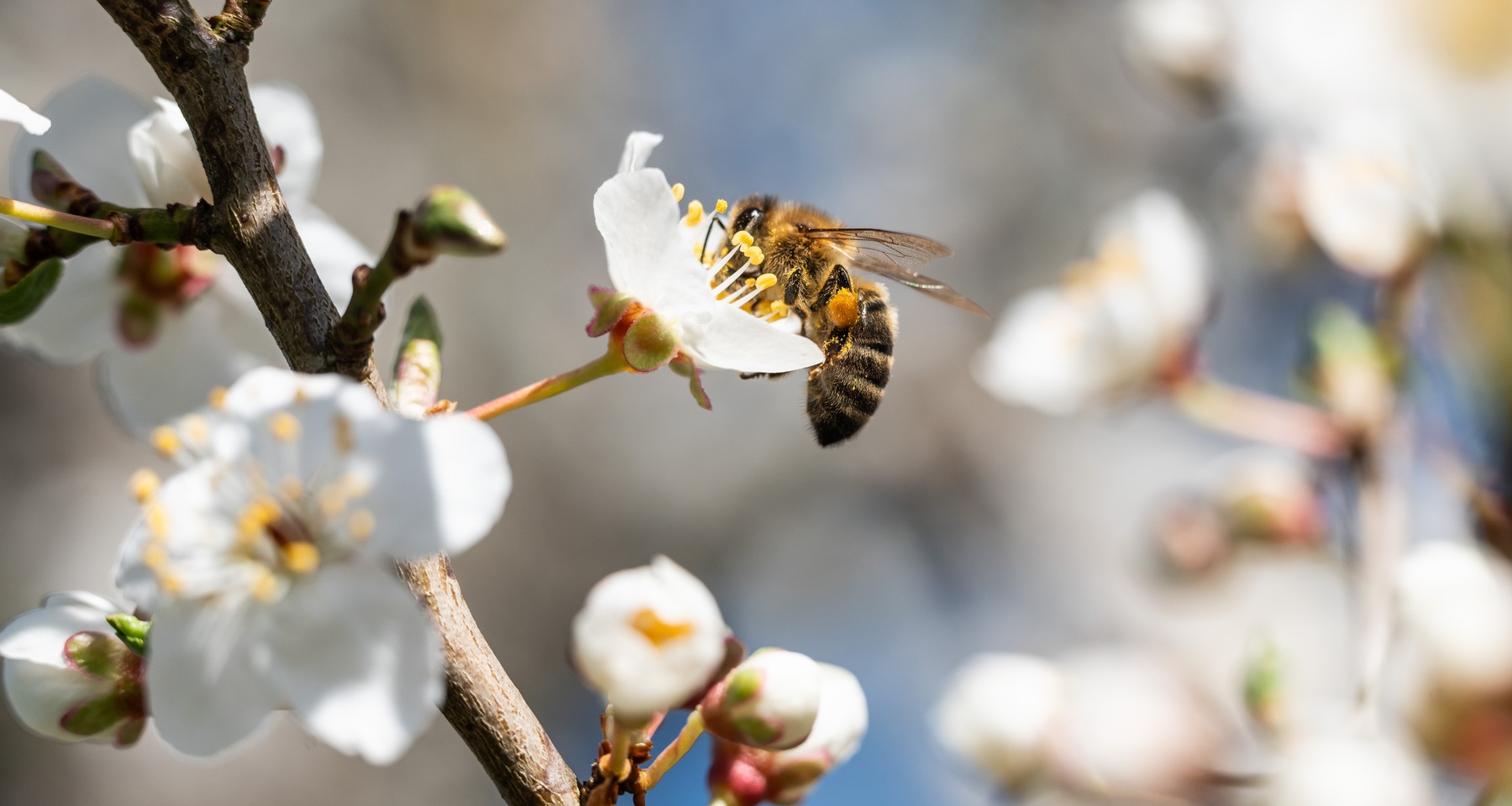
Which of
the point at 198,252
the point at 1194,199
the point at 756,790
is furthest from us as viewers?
the point at 1194,199

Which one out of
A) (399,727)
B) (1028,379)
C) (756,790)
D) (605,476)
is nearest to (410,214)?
(399,727)

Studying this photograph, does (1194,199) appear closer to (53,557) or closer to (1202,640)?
(1202,640)

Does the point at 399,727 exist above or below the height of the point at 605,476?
above

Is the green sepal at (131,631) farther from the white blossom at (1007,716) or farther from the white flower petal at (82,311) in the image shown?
the white blossom at (1007,716)

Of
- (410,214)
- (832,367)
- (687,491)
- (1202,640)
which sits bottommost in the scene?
(687,491)

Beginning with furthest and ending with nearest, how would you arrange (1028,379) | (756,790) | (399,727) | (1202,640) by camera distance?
1. (1202,640)
2. (1028,379)
3. (756,790)
4. (399,727)

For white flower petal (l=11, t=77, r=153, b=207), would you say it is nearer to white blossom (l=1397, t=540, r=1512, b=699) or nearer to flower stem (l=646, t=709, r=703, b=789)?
flower stem (l=646, t=709, r=703, b=789)
